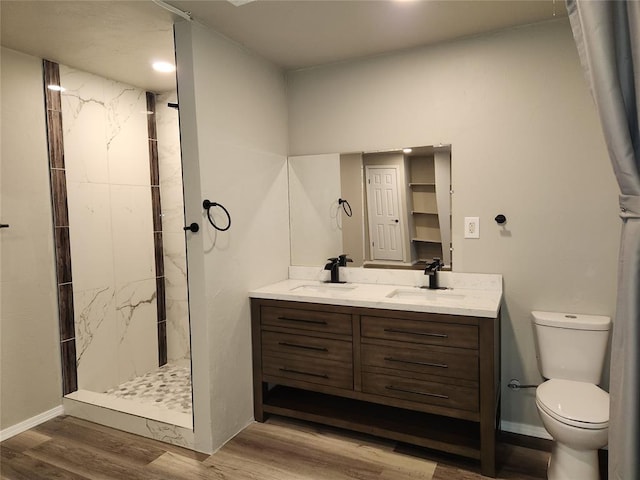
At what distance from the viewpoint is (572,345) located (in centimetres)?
225

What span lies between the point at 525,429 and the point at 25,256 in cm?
331

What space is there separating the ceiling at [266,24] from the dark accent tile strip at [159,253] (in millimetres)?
1387

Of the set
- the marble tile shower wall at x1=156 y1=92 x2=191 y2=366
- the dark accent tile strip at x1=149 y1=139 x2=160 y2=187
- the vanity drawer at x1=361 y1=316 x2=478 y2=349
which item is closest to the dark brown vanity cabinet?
the vanity drawer at x1=361 y1=316 x2=478 y2=349

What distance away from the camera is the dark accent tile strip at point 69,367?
2.90 meters

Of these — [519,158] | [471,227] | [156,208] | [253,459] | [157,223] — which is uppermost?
[519,158]

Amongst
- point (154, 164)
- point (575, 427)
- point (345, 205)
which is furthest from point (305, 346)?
point (154, 164)

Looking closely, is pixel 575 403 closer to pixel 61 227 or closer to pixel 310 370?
pixel 310 370

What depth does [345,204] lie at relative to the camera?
3000 millimetres

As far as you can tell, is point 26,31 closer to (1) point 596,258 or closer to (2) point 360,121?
(2) point 360,121

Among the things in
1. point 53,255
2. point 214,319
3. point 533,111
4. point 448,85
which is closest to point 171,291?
point 53,255

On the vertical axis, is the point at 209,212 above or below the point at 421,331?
above

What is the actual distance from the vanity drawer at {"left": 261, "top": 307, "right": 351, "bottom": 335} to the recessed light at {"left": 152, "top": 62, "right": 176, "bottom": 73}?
5.93 ft

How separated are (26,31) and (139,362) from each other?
245 cm

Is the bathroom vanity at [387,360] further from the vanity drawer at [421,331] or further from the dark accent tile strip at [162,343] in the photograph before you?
the dark accent tile strip at [162,343]
